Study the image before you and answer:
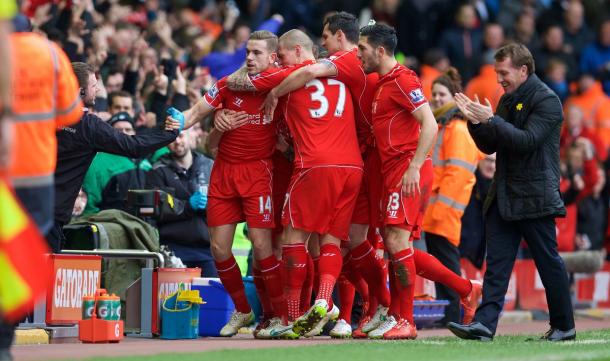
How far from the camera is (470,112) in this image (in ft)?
35.1

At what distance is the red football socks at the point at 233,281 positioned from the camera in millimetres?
11570

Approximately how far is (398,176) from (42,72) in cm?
386

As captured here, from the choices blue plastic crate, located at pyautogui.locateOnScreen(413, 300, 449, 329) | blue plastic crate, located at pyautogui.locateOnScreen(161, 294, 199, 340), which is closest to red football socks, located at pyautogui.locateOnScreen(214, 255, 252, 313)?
blue plastic crate, located at pyautogui.locateOnScreen(161, 294, 199, 340)

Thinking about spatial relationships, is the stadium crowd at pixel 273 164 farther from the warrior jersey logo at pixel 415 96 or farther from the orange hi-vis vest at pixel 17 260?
the orange hi-vis vest at pixel 17 260

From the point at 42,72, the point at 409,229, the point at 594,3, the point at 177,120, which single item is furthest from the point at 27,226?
the point at 594,3

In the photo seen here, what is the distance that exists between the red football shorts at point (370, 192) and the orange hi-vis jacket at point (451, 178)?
2368mm

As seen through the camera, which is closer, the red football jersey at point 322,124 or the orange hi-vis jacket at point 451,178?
the red football jersey at point 322,124

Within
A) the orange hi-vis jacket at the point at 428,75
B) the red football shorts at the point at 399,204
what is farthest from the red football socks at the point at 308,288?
the orange hi-vis jacket at the point at 428,75

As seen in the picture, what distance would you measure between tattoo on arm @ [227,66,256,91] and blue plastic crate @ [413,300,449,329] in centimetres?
326

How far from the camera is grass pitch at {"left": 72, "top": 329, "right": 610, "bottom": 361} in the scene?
901 cm

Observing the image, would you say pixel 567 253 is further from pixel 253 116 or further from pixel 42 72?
pixel 42 72

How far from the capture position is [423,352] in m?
9.61

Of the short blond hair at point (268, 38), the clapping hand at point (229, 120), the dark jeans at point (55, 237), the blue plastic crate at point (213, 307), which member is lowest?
the blue plastic crate at point (213, 307)

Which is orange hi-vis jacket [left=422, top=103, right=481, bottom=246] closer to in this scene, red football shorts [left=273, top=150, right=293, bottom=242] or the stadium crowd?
the stadium crowd
